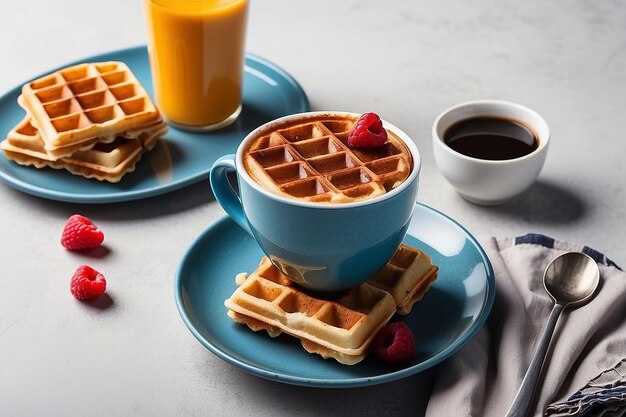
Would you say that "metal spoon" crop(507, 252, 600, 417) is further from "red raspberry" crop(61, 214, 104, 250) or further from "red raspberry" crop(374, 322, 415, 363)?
"red raspberry" crop(61, 214, 104, 250)

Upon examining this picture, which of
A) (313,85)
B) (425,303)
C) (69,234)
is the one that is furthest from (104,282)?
(313,85)

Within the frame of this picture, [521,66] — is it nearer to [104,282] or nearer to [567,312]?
[567,312]

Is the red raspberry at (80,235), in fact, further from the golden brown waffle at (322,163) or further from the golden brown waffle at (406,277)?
the golden brown waffle at (406,277)

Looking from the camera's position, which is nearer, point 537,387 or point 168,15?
point 537,387

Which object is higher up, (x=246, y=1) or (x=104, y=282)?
(x=246, y=1)

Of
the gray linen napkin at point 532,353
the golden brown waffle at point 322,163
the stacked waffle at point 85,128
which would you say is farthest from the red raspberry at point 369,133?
the stacked waffle at point 85,128

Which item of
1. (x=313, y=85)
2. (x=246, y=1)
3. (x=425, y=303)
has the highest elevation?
(x=246, y=1)

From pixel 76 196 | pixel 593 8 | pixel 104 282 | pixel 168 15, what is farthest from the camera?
pixel 593 8

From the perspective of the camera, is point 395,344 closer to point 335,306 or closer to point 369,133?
point 335,306
